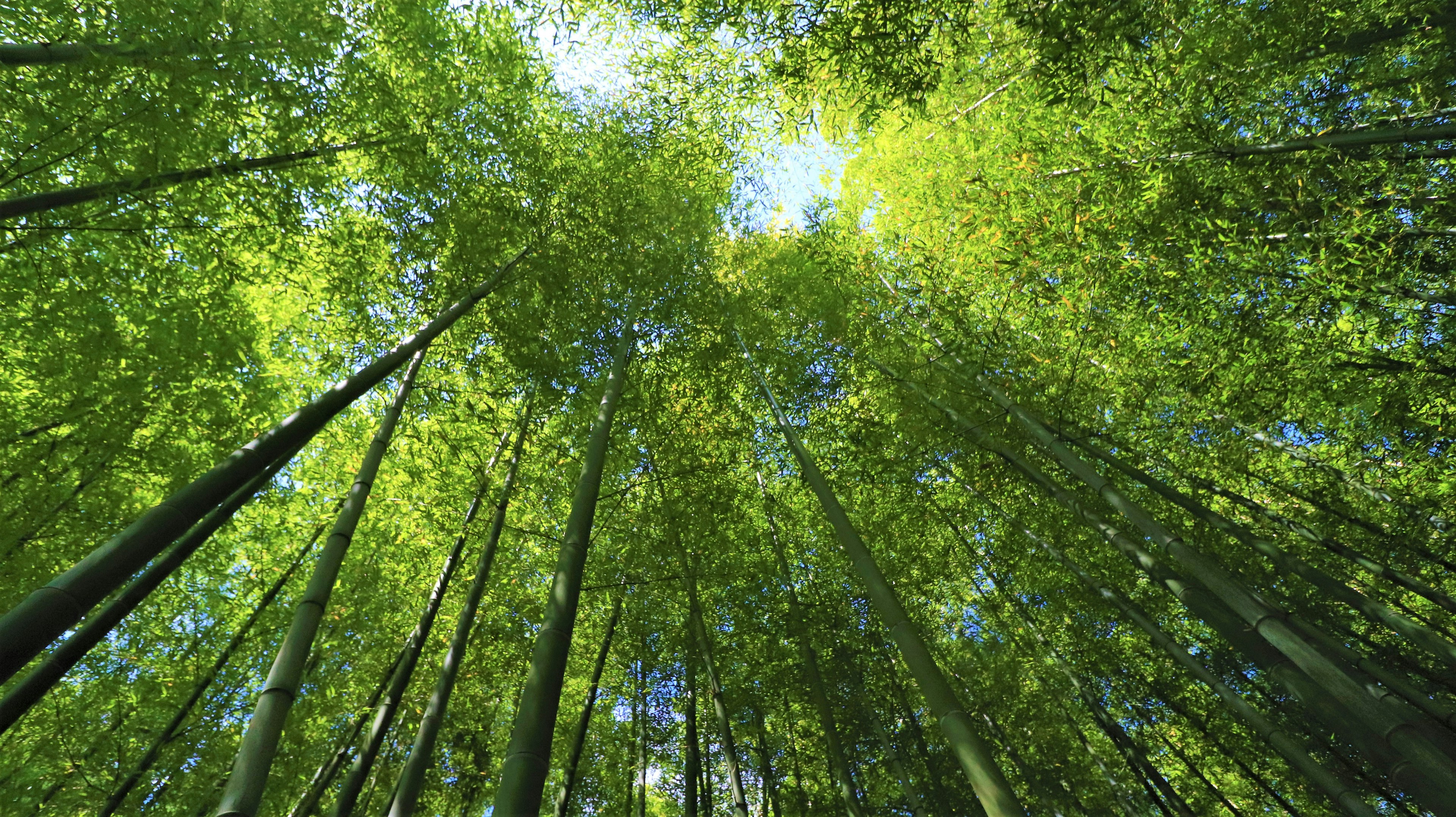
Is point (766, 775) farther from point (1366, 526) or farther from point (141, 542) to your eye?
point (141, 542)

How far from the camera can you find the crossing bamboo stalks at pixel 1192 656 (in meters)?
2.96

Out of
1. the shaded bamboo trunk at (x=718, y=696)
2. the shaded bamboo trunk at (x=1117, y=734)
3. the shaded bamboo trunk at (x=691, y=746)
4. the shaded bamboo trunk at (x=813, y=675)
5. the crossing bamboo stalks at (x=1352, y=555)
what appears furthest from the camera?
the shaded bamboo trunk at (x=691, y=746)

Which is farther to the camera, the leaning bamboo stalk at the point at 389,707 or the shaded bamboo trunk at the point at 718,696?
the shaded bamboo trunk at the point at 718,696

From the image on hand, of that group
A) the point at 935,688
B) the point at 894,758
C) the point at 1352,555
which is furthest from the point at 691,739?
the point at 1352,555

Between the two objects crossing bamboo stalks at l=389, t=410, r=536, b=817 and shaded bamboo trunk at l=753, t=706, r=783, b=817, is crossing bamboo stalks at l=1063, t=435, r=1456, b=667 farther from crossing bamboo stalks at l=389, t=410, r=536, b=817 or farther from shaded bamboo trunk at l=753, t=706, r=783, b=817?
shaded bamboo trunk at l=753, t=706, r=783, b=817

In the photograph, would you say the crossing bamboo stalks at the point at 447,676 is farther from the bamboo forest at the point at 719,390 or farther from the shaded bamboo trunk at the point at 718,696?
the shaded bamboo trunk at the point at 718,696

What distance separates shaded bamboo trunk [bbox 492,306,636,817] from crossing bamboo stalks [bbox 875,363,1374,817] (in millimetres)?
2684

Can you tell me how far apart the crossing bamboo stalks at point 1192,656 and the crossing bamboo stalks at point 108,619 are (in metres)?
3.85

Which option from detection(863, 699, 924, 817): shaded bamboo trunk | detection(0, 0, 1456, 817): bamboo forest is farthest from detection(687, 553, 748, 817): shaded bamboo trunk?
detection(863, 699, 924, 817): shaded bamboo trunk

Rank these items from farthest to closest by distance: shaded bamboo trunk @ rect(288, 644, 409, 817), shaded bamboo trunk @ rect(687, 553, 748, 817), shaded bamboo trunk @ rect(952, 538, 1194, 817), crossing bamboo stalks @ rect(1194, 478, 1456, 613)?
shaded bamboo trunk @ rect(952, 538, 1194, 817)
shaded bamboo trunk @ rect(687, 553, 748, 817)
shaded bamboo trunk @ rect(288, 644, 409, 817)
crossing bamboo stalks @ rect(1194, 478, 1456, 613)

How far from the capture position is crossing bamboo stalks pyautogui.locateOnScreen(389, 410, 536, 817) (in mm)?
2488

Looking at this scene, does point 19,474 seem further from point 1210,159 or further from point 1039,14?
point 1210,159

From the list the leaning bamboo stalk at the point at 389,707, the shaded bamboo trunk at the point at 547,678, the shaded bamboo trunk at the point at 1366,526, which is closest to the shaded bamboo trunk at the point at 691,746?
the leaning bamboo stalk at the point at 389,707

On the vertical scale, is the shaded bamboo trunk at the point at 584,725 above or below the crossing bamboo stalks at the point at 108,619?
above
